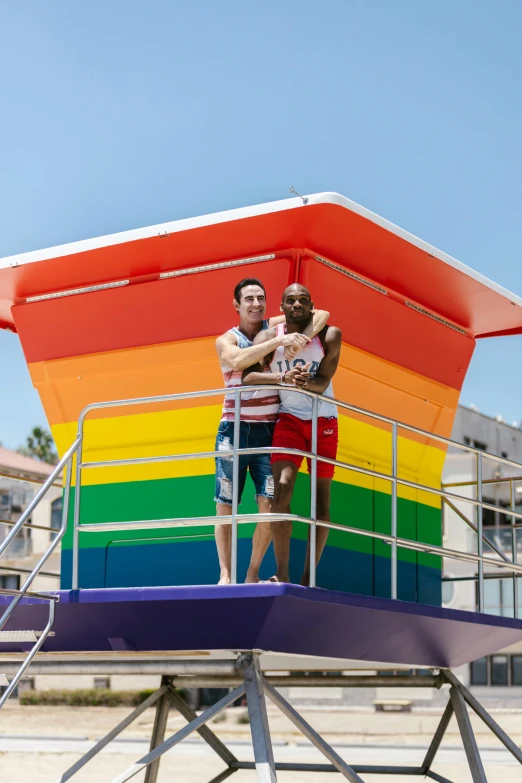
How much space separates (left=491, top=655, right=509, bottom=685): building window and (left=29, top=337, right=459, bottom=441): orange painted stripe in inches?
1485

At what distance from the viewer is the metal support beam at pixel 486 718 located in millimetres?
9938

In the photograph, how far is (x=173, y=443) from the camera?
31.4 feet

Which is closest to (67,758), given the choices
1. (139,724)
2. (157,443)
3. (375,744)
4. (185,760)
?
(185,760)

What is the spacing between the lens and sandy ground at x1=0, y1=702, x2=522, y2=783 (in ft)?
76.7

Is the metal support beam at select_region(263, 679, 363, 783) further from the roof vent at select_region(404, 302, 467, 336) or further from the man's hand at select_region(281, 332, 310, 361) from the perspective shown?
the roof vent at select_region(404, 302, 467, 336)

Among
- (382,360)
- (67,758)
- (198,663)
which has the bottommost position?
(67,758)

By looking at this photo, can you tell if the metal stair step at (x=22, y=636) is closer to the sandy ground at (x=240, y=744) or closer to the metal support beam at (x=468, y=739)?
the metal support beam at (x=468, y=739)

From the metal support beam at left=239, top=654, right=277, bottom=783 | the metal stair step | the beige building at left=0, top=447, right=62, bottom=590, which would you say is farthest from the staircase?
the beige building at left=0, top=447, right=62, bottom=590

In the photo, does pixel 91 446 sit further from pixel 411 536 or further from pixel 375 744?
pixel 375 744

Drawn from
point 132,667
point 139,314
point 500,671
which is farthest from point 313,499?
point 500,671

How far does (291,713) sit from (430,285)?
414 centimetres

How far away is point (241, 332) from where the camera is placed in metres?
8.50

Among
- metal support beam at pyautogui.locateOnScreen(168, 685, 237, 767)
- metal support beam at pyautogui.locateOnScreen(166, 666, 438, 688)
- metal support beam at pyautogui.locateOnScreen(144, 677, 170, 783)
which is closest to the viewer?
metal support beam at pyautogui.locateOnScreen(166, 666, 438, 688)

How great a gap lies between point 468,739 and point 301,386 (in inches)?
159
